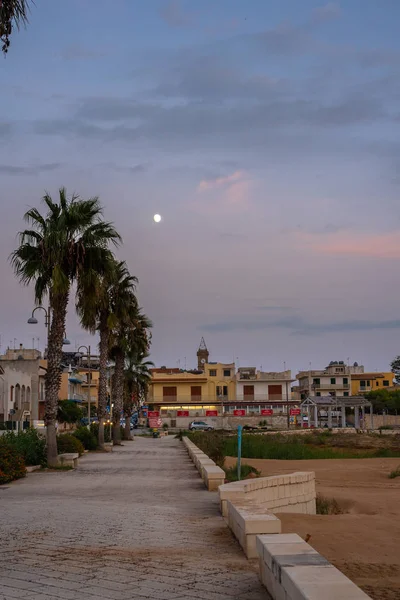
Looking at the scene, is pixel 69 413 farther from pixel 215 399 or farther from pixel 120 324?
pixel 215 399

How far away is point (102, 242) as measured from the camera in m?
25.6

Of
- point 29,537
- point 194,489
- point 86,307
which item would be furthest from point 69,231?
point 29,537

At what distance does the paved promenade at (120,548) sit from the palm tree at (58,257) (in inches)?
351

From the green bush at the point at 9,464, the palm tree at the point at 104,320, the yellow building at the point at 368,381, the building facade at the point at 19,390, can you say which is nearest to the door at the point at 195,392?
the building facade at the point at 19,390

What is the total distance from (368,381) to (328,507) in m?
134

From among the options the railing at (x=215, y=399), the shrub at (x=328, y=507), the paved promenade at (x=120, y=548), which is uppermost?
the railing at (x=215, y=399)

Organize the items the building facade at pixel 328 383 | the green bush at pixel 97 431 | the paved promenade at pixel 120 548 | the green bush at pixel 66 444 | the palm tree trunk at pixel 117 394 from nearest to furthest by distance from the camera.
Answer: the paved promenade at pixel 120 548
the green bush at pixel 66 444
the green bush at pixel 97 431
the palm tree trunk at pixel 117 394
the building facade at pixel 328 383

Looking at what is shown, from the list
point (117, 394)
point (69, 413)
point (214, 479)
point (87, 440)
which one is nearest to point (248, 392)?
point (69, 413)

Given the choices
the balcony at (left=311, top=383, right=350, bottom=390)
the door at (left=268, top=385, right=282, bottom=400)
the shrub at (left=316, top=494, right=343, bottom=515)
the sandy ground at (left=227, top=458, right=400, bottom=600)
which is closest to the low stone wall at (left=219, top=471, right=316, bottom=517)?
the sandy ground at (left=227, top=458, right=400, bottom=600)

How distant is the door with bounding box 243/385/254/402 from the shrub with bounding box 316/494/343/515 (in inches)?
3503

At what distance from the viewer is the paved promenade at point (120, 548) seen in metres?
6.71

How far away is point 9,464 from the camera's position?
779 inches

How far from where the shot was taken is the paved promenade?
22.0 feet

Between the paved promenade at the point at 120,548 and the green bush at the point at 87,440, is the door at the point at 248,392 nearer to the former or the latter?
the green bush at the point at 87,440
